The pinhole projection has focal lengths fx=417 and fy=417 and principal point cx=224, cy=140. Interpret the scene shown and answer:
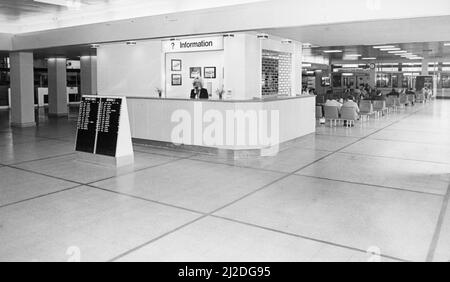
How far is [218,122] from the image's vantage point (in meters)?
8.58

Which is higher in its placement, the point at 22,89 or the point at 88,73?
the point at 88,73

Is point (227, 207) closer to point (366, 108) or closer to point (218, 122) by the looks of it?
point (218, 122)

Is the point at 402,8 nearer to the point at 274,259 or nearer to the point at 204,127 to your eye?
the point at 204,127

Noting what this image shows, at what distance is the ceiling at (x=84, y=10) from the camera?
9047 mm

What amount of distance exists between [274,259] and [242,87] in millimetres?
6178

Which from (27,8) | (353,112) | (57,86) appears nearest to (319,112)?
(353,112)

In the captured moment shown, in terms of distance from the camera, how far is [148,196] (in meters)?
5.39

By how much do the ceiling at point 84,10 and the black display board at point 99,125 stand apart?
2.76 meters

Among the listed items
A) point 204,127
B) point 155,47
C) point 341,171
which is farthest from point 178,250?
point 155,47

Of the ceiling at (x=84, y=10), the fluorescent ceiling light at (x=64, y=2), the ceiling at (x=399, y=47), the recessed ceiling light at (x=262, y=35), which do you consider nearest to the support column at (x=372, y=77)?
the ceiling at (x=399, y=47)

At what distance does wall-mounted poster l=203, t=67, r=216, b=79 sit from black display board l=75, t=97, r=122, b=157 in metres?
3.18

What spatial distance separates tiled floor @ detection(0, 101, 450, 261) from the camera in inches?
144

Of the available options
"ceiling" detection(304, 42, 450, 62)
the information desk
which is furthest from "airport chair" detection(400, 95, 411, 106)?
the information desk

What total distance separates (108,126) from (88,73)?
37.8 ft
